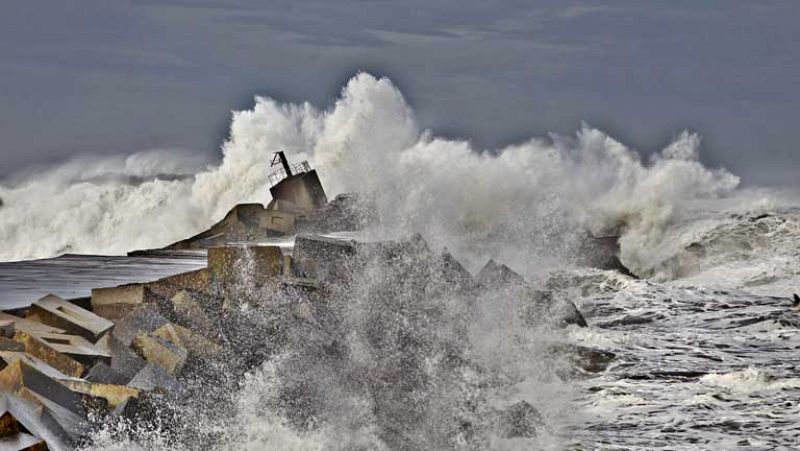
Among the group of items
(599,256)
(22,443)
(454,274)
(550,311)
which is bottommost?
(599,256)

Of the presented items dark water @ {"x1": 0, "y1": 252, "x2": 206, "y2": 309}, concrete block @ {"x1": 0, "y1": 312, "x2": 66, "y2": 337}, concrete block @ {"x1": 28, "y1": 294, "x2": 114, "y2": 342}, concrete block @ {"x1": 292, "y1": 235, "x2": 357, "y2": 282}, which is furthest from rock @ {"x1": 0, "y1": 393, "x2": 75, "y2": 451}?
concrete block @ {"x1": 292, "y1": 235, "x2": 357, "y2": 282}

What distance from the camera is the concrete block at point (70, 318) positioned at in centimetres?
1016

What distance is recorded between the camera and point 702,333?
16609 mm

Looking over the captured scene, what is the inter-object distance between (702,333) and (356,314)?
570cm

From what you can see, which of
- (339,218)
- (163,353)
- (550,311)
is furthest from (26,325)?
(339,218)

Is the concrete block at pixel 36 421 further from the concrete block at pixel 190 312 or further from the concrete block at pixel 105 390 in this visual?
the concrete block at pixel 190 312

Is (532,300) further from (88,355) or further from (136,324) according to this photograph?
(88,355)

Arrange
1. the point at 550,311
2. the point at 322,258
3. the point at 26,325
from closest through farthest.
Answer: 1. the point at 26,325
2. the point at 322,258
3. the point at 550,311

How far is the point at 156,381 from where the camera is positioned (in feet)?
28.8

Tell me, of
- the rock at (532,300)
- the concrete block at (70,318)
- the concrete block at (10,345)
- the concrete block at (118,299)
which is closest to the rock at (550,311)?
the rock at (532,300)

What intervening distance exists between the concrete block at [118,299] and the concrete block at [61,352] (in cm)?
197

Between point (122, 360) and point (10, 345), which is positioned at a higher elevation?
point (10, 345)

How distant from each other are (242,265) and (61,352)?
480cm

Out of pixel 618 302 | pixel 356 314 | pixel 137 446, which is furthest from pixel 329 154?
pixel 137 446
